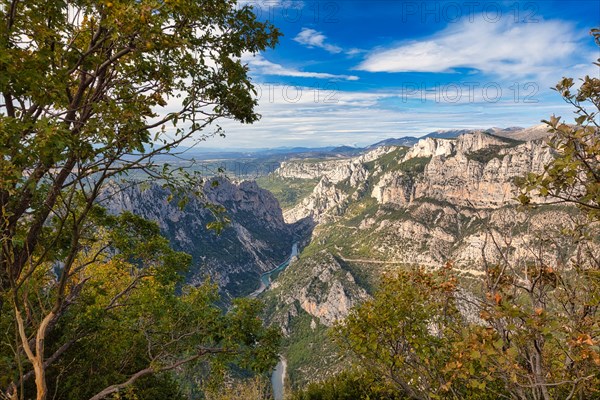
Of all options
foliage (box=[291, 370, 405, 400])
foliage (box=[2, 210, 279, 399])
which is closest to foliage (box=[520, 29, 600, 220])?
foliage (box=[2, 210, 279, 399])

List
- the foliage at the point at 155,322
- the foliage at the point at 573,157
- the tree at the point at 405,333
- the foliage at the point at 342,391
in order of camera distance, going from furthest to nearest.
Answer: the foliage at the point at 342,391, the foliage at the point at 155,322, the tree at the point at 405,333, the foliage at the point at 573,157

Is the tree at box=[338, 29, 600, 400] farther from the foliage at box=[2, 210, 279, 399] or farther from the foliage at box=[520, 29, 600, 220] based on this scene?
the foliage at box=[2, 210, 279, 399]

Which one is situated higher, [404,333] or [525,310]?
[525,310]

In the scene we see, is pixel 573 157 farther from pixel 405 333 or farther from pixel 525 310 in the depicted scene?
pixel 405 333

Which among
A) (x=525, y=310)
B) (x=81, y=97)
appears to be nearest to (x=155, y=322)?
(x=81, y=97)

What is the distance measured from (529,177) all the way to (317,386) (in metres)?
21.7

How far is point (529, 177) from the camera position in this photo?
5.71m

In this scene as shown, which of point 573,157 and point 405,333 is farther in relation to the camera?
point 405,333

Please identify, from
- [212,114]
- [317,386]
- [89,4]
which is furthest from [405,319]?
[89,4]

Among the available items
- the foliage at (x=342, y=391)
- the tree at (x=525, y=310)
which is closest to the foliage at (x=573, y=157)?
the tree at (x=525, y=310)

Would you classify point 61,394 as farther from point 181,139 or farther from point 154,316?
point 181,139

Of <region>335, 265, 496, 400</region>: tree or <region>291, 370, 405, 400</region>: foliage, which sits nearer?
<region>335, 265, 496, 400</region>: tree

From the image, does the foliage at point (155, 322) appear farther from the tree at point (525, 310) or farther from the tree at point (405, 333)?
the tree at point (525, 310)

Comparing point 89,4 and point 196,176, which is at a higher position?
point 89,4
